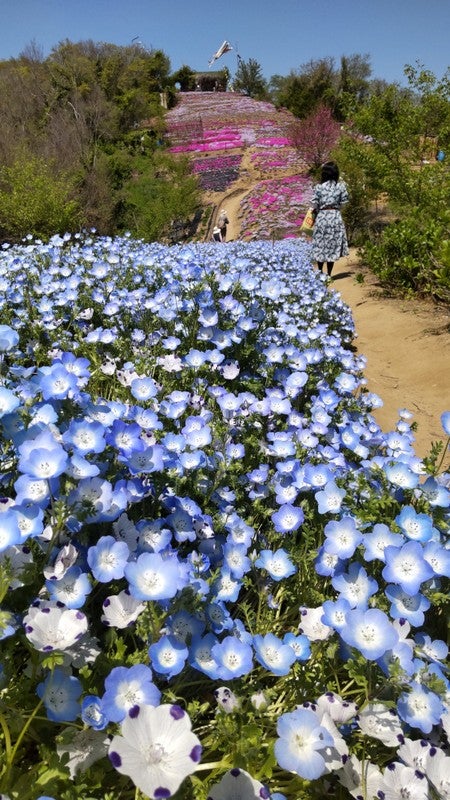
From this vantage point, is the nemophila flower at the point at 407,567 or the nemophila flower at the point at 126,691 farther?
the nemophila flower at the point at 407,567

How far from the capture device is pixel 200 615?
4.41 feet

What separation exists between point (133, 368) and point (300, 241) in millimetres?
10546

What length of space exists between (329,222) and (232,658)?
7.78 meters

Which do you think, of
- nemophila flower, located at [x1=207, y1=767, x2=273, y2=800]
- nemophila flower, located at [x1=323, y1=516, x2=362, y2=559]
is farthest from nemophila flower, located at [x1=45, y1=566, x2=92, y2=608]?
nemophila flower, located at [x1=323, y1=516, x2=362, y2=559]

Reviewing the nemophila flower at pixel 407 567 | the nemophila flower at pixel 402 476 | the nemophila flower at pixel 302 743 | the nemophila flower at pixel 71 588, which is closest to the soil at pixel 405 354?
the nemophila flower at pixel 402 476

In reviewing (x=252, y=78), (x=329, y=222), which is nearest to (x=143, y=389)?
(x=329, y=222)

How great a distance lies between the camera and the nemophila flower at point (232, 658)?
1261 millimetres

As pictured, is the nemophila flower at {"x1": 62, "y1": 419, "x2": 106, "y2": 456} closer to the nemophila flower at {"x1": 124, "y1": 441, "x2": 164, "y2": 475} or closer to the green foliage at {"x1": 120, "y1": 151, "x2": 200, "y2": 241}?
the nemophila flower at {"x1": 124, "y1": 441, "x2": 164, "y2": 475}

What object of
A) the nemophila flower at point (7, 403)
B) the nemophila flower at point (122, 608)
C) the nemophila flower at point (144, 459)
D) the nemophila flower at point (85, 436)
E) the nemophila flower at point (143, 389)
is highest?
the nemophila flower at point (7, 403)

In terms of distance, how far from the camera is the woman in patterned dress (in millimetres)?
8172

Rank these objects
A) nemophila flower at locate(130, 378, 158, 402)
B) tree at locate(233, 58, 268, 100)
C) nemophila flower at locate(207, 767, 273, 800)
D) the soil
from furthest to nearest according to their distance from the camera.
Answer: tree at locate(233, 58, 268, 100) → the soil → nemophila flower at locate(130, 378, 158, 402) → nemophila flower at locate(207, 767, 273, 800)

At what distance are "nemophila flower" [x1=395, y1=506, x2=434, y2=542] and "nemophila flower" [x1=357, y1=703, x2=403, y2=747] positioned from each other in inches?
18.0

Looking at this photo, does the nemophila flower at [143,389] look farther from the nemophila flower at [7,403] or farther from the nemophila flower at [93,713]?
the nemophila flower at [93,713]

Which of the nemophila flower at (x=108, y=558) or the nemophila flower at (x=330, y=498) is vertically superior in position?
the nemophila flower at (x=108, y=558)
